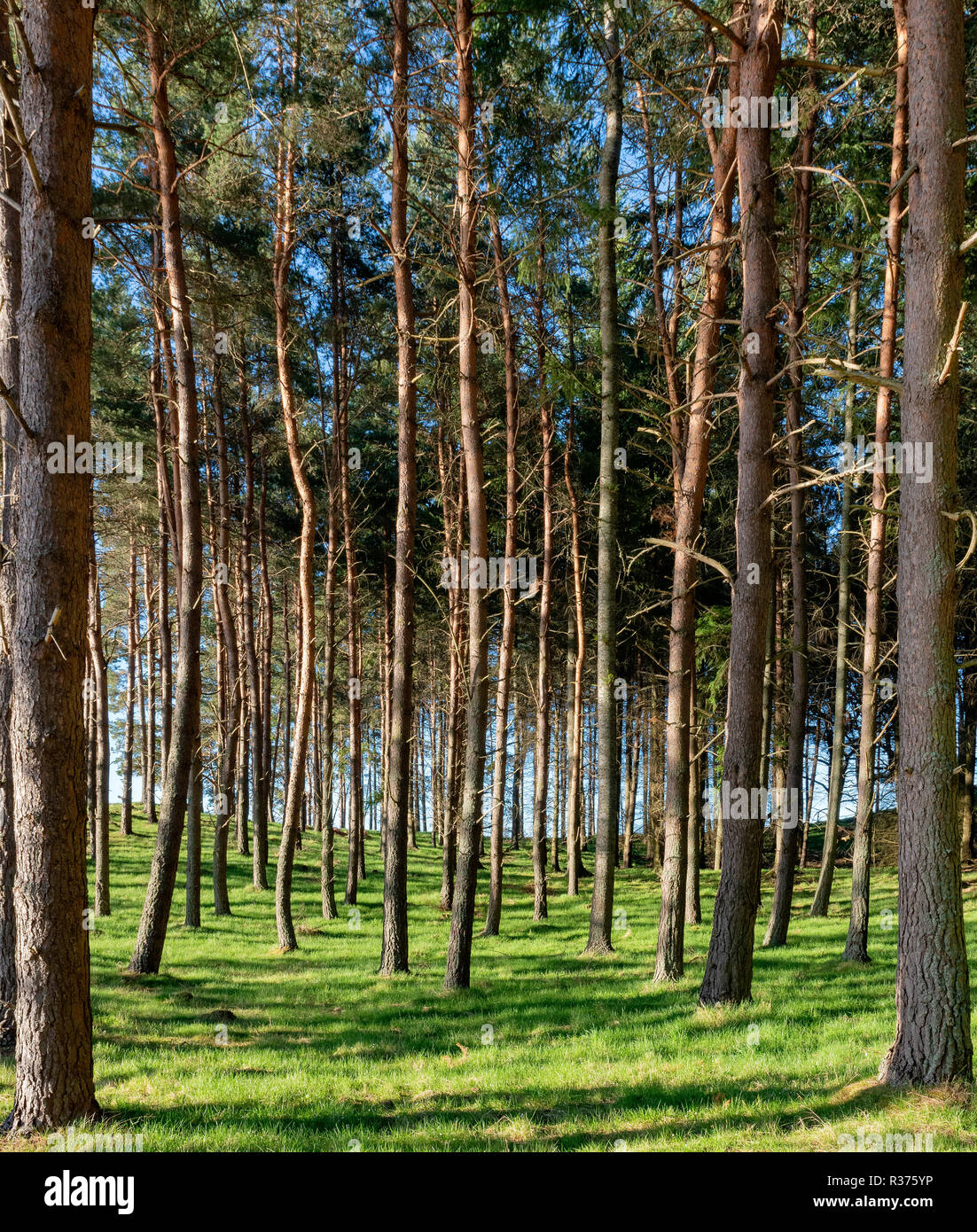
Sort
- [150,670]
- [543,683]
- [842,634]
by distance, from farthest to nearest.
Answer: [150,670] → [543,683] → [842,634]

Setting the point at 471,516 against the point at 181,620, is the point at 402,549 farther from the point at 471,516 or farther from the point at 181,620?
the point at 181,620

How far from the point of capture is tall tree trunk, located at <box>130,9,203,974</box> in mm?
10375

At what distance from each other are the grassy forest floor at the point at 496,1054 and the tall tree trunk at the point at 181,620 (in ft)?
2.42

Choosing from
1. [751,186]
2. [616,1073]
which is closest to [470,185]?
[751,186]

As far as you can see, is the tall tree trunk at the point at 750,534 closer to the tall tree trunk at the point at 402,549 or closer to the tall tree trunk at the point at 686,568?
the tall tree trunk at the point at 686,568

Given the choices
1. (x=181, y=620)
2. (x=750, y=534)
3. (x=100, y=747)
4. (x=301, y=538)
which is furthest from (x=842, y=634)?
(x=100, y=747)

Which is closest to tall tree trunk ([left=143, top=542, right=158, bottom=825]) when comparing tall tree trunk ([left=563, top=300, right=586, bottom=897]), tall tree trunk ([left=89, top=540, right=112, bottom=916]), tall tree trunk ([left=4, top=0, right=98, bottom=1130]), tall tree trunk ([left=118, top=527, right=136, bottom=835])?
tall tree trunk ([left=118, top=527, right=136, bottom=835])

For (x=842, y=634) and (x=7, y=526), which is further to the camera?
(x=842, y=634)

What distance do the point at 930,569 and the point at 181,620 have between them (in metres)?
8.82

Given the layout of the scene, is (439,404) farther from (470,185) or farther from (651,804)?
(651,804)

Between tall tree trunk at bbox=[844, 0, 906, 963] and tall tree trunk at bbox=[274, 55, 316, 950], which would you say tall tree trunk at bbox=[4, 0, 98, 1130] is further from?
tall tree trunk at bbox=[844, 0, 906, 963]

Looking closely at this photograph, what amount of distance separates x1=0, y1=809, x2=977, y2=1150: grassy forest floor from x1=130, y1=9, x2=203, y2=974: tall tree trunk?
736mm

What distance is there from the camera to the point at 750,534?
7.97 metres

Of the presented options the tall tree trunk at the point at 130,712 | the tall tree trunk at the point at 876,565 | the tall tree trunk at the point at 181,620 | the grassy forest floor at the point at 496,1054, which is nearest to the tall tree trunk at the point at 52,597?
the grassy forest floor at the point at 496,1054
